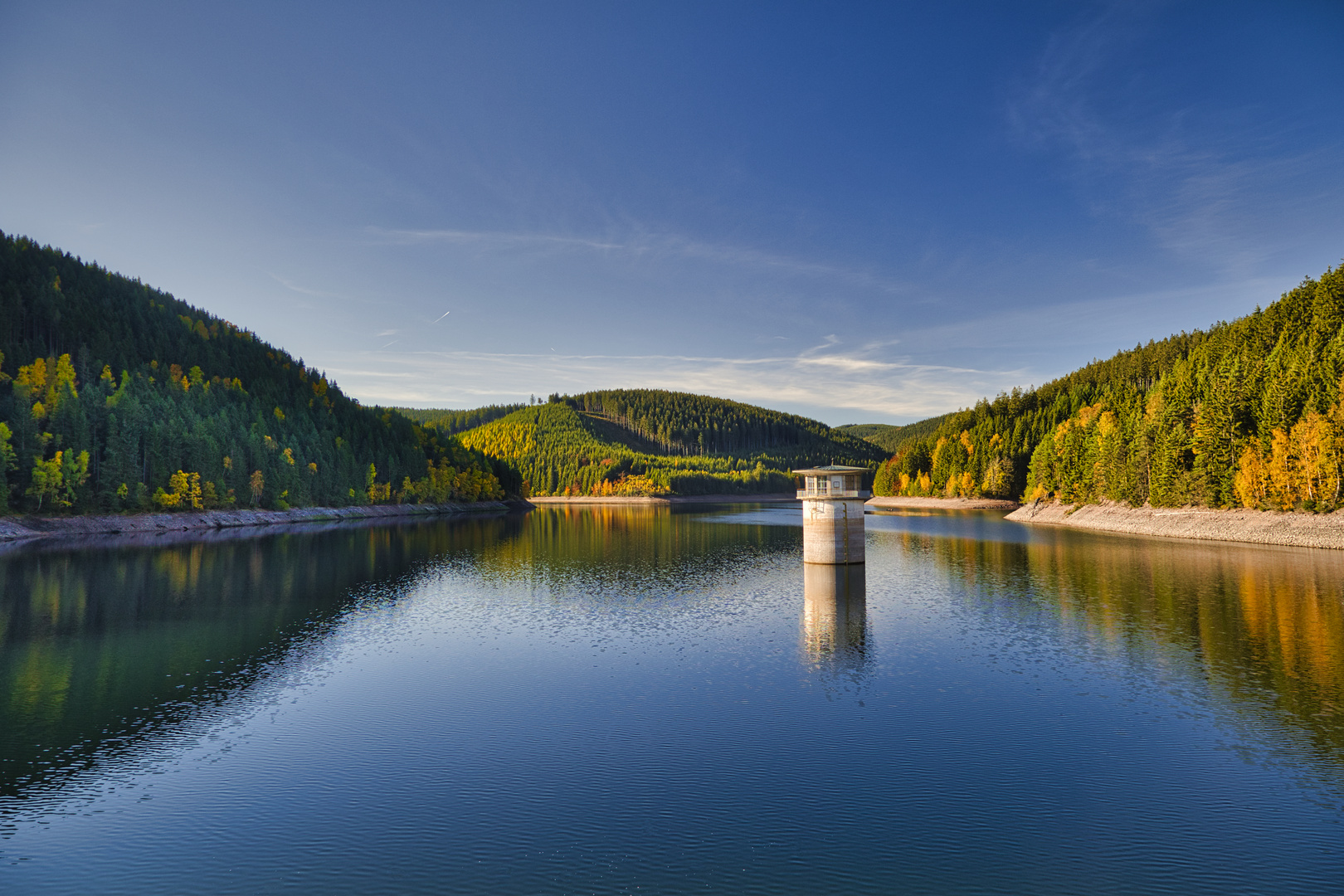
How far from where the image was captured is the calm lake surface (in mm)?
13211

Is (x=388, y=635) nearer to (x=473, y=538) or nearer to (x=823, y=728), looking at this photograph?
(x=823, y=728)

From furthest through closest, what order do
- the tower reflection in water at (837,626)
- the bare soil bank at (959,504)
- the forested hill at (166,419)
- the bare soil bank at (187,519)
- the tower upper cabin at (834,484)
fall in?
the bare soil bank at (959,504), the forested hill at (166,419), the bare soil bank at (187,519), the tower upper cabin at (834,484), the tower reflection in water at (837,626)

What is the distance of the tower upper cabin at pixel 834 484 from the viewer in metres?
54.5

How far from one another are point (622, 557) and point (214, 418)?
89.9m

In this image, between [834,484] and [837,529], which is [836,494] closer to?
[834,484]

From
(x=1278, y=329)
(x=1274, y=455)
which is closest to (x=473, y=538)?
(x=1274, y=455)

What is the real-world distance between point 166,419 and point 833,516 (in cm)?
10769

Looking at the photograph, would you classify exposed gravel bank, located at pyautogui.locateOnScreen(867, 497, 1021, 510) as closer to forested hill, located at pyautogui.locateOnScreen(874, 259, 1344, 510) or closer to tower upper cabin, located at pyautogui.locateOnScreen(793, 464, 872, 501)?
forested hill, located at pyautogui.locateOnScreen(874, 259, 1344, 510)

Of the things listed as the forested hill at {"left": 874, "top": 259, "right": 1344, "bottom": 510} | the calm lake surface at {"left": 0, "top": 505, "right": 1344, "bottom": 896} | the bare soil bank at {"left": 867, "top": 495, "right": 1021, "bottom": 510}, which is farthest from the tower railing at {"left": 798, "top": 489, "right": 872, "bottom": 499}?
the bare soil bank at {"left": 867, "top": 495, "right": 1021, "bottom": 510}

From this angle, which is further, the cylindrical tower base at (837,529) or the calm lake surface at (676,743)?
the cylindrical tower base at (837,529)

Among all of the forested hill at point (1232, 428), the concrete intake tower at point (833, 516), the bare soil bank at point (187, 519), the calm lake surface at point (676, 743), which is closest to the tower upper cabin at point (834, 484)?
the concrete intake tower at point (833, 516)

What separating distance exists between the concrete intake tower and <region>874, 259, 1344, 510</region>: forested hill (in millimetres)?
45421

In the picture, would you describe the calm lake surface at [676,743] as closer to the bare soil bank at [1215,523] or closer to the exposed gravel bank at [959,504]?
the bare soil bank at [1215,523]

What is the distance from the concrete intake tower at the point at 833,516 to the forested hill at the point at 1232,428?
1788 inches
